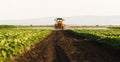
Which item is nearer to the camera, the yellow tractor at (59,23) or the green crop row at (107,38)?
the green crop row at (107,38)

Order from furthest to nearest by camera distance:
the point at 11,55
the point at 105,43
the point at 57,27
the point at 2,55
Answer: the point at 57,27 < the point at 105,43 < the point at 11,55 < the point at 2,55

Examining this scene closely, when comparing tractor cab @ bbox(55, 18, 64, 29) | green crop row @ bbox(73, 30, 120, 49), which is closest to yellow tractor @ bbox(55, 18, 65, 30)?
tractor cab @ bbox(55, 18, 64, 29)

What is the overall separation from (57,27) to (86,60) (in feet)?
183

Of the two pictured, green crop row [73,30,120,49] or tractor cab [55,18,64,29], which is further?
tractor cab [55,18,64,29]

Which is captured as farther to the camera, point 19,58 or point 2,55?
point 19,58

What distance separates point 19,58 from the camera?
59.4 feet

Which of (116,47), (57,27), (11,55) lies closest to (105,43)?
(116,47)

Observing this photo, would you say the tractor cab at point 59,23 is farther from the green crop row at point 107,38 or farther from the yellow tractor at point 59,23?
the green crop row at point 107,38

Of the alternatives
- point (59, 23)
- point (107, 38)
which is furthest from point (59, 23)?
point (107, 38)

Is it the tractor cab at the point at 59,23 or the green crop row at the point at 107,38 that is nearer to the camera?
the green crop row at the point at 107,38

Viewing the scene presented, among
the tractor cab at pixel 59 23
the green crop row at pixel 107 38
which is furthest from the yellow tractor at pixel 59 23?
the green crop row at pixel 107 38

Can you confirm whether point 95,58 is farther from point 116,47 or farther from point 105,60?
point 116,47

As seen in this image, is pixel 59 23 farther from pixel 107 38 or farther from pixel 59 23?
pixel 107 38

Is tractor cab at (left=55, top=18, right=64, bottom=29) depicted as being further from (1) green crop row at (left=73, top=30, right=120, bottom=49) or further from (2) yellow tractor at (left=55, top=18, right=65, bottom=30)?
(1) green crop row at (left=73, top=30, right=120, bottom=49)
